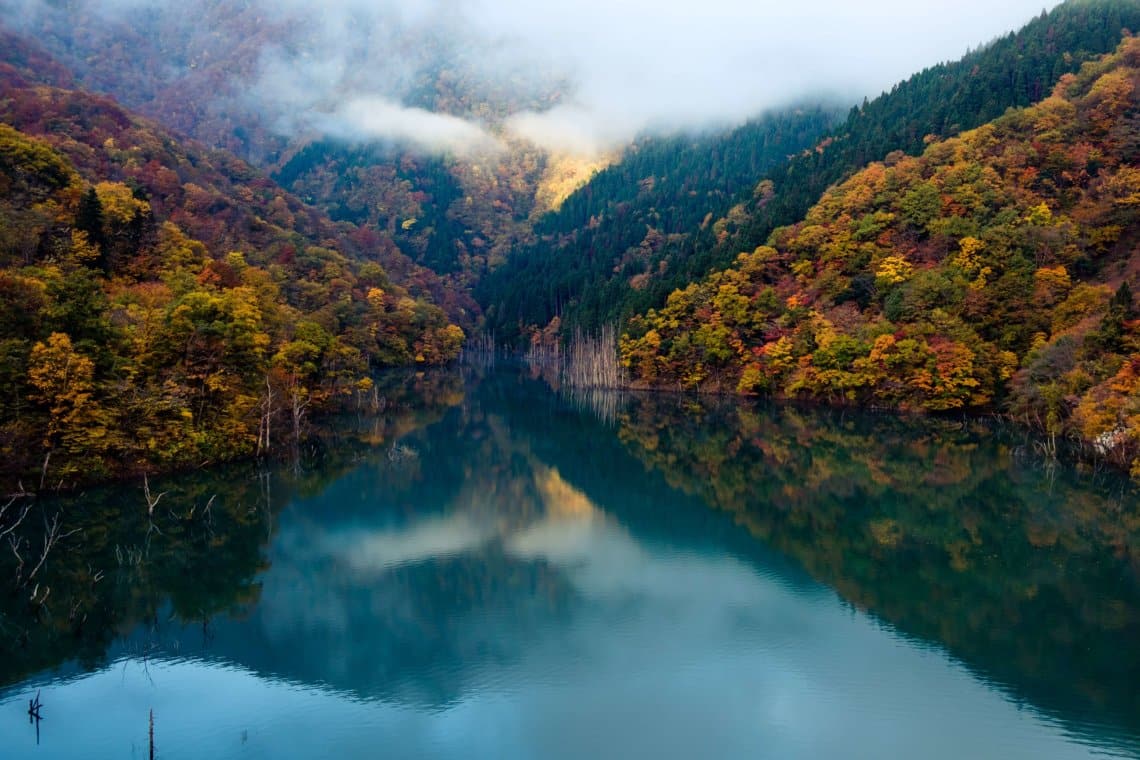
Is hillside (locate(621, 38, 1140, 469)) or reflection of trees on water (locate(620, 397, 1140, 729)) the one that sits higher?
hillside (locate(621, 38, 1140, 469))

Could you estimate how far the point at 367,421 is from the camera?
41906 millimetres

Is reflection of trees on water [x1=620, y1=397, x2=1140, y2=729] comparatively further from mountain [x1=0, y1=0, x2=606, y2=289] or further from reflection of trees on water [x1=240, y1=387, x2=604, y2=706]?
mountain [x1=0, y1=0, x2=606, y2=289]

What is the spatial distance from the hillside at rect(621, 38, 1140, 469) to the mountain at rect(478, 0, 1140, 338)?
4.76 m

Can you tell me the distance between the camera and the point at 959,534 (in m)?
21.5

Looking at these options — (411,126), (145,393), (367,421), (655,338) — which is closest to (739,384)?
(655,338)

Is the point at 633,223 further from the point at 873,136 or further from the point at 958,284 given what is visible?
the point at 958,284

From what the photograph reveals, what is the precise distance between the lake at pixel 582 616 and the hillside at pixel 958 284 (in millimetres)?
12835

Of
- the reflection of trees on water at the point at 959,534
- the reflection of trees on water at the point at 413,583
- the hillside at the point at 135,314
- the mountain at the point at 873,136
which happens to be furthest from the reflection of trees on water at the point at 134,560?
the mountain at the point at 873,136

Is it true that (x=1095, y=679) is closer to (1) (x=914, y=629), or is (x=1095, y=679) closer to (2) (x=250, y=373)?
(1) (x=914, y=629)

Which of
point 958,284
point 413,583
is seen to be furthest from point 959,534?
point 958,284

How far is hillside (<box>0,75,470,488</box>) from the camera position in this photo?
21594mm

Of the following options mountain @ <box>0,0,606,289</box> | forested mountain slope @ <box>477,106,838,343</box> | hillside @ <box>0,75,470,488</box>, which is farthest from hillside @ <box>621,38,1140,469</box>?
mountain @ <box>0,0,606,289</box>

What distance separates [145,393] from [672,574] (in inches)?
764

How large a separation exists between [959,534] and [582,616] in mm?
13400
